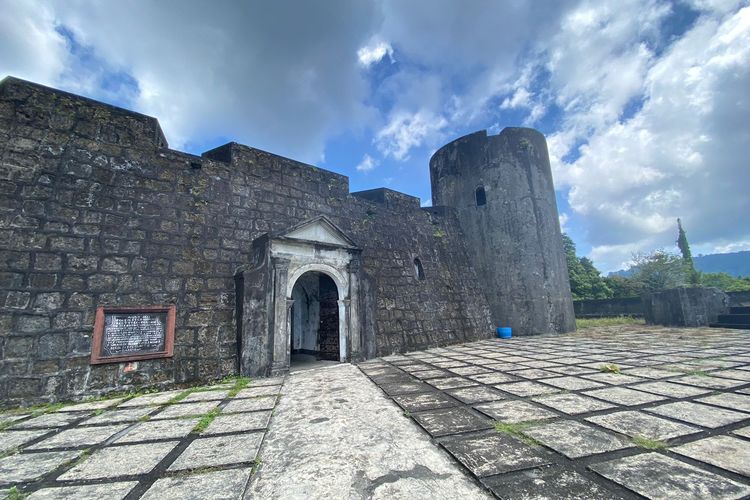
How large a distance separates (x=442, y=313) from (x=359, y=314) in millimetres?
3952

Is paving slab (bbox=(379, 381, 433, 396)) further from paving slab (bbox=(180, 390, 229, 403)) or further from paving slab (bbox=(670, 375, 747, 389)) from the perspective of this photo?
paving slab (bbox=(670, 375, 747, 389))

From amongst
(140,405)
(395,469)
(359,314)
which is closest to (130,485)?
(395,469)

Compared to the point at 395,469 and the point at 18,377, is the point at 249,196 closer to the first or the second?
the point at 18,377

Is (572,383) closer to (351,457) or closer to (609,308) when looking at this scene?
(351,457)

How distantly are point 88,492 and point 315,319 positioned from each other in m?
6.88

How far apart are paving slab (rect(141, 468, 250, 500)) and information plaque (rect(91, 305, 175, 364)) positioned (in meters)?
3.66

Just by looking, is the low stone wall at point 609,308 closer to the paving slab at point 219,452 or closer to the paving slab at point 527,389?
the paving slab at point 527,389

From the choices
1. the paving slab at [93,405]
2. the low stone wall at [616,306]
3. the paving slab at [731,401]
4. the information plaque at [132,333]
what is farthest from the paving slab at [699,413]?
the low stone wall at [616,306]

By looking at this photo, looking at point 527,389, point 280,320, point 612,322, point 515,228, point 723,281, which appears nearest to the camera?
point 527,389

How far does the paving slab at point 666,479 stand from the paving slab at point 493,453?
1.27 feet

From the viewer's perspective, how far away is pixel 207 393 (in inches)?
193

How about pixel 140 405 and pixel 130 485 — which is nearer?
pixel 130 485

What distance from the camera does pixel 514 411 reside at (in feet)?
11.2

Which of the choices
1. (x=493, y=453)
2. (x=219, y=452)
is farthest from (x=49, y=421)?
(x=493, y=453)
